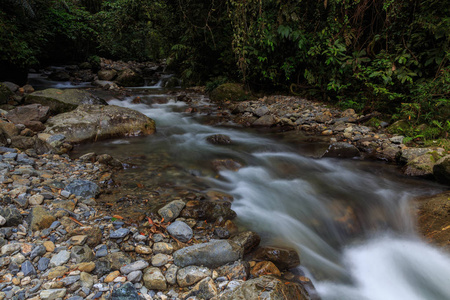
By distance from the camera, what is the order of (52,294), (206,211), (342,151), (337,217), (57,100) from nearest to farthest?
1. (52,294)
2. (206,211)
3. (337,217)
4. (342,151)
5. (57,100)

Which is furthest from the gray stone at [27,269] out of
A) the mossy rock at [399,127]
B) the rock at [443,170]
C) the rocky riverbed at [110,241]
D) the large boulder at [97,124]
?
the mossy rock at [399,127]

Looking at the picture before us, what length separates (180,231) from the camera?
267 cm

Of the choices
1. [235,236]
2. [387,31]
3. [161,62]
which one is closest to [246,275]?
[235,236]

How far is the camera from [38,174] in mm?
3363

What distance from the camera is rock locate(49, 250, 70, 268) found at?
6.61 feet

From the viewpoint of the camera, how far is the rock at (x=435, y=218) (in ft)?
9.67

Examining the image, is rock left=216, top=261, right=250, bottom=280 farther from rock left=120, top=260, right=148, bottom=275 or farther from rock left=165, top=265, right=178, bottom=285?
rock left=120, top=260, right=148, bottom=275

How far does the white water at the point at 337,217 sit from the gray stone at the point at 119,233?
143 cm

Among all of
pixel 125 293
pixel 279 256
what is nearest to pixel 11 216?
pixel 125 293

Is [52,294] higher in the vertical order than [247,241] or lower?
higher

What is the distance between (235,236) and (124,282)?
47.8 inches

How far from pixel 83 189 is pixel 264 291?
96.0 inches

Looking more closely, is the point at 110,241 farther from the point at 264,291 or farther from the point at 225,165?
the point at 225,165

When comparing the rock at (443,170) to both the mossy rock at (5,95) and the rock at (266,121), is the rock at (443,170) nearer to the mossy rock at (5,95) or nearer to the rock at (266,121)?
the rock at (266,121)
